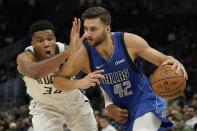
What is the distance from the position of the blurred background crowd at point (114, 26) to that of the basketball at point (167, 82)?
29.5 feet

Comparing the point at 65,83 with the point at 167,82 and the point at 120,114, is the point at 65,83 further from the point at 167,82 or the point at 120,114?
the point at 167,82

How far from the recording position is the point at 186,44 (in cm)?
1827

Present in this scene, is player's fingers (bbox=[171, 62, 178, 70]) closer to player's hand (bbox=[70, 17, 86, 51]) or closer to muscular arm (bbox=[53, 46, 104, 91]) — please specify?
muscular arm (bbox=[53, 46, 104, 91])

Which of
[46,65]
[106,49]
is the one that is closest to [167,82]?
[106,49]

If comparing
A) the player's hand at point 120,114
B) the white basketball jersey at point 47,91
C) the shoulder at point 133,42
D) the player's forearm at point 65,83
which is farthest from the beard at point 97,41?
the white basketball jersey at point 47,91

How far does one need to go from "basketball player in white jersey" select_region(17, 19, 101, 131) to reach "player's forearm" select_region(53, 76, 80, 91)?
0.53 feet

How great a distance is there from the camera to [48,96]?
5.46 meters

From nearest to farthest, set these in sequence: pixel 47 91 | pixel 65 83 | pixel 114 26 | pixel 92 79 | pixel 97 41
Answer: pixel 92 79 < pixel 97 41 < pixel 65 83 < pixel 47 91 < pixel 114 26

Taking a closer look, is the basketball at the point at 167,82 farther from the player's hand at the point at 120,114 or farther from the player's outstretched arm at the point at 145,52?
the player's hand at the point at 120,114

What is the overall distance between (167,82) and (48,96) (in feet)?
4.63

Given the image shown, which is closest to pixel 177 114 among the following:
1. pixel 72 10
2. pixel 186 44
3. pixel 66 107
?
pixel 66 107

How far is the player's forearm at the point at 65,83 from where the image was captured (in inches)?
187

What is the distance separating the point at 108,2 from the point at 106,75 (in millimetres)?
17008

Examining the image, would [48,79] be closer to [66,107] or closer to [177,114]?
[66,107]
